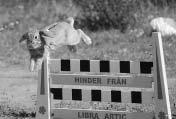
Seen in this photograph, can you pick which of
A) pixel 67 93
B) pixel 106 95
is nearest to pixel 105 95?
pixel 106 95

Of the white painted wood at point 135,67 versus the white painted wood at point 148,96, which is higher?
the white painted wood at point 135,67

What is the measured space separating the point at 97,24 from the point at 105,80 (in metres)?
6.50

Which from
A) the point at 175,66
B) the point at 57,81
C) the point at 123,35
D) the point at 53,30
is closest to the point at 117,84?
the point at 57,81

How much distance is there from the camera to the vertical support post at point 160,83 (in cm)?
479

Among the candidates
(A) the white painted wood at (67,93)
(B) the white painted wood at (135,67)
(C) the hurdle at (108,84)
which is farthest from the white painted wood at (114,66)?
(A) the white painted wood at (67,93)

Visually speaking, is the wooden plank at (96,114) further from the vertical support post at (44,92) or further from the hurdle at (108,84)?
the vertical support post at (44,92)

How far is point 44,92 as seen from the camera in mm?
5141

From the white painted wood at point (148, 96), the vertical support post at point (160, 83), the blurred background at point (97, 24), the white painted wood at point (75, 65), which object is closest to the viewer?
the vertical support post at point (160, 83)

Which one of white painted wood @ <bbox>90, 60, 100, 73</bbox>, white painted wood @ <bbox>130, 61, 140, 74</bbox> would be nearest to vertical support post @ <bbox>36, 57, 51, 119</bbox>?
white painted wood @ <bbox>90, 60, 100, 73</bbox>

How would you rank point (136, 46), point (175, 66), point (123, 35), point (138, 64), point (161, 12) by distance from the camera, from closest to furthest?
point (138, 64), point (175, 66), point (136, 46), point (123, 35), point (161, 12)

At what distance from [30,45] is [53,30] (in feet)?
2.54

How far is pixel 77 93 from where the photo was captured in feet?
16.8

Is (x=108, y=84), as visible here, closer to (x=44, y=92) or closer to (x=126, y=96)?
(x=126, y=96)

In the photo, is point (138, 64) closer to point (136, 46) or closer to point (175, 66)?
point (175, 66)
